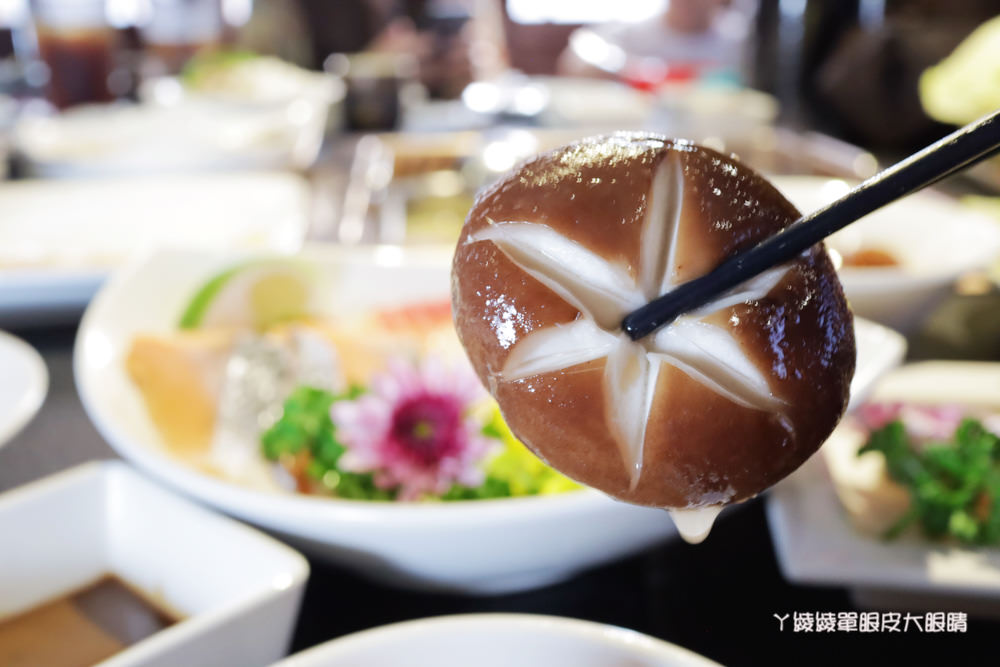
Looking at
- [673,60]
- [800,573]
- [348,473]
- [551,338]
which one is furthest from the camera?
[673,60]

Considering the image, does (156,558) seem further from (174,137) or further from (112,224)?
(174,137)

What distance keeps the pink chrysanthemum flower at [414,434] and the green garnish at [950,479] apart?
472mm

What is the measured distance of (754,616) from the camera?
836mm

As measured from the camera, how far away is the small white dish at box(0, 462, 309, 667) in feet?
2.31

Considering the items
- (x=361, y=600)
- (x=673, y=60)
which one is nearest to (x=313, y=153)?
(x=361, y=600)

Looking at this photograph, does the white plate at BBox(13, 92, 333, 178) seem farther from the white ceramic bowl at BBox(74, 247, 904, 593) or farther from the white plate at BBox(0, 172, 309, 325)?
the white ceramic bowl at BBox(74, 247, 904, 593)

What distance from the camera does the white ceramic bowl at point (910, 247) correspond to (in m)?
1.34

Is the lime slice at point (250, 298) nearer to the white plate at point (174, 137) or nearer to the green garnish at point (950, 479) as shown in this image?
the green garnish at point (950, 479)

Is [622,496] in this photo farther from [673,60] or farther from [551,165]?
[673,60]

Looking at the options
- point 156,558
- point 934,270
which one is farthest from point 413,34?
point 156,558

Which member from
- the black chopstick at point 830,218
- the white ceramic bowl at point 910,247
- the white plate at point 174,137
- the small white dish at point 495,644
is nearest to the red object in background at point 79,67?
the white plate at point 174,137

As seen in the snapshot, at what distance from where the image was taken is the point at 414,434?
38.6 inches

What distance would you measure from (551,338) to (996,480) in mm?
669

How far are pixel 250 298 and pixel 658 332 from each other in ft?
3.46
